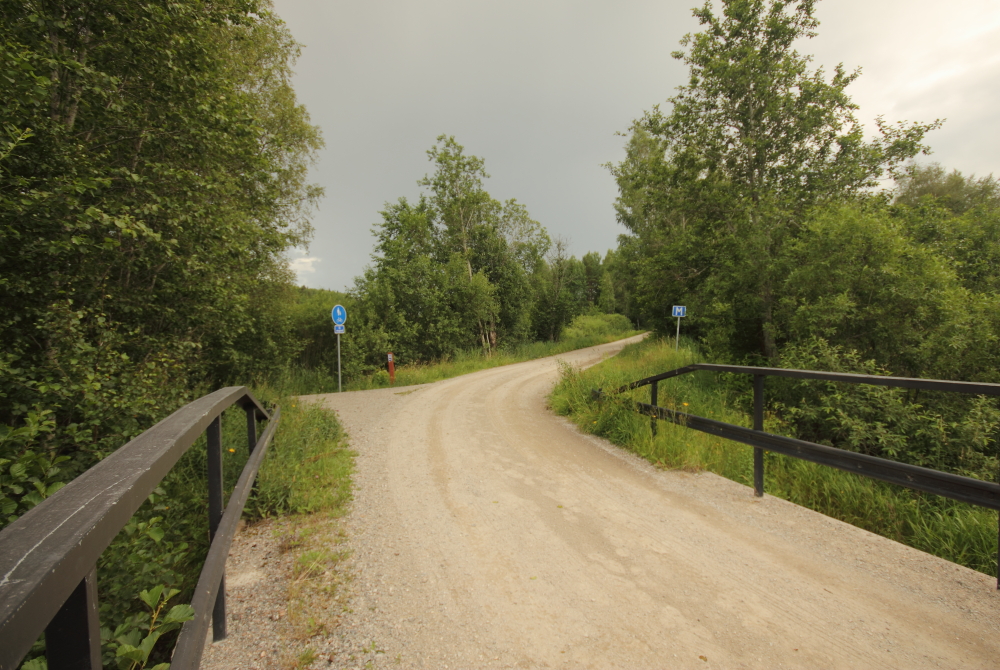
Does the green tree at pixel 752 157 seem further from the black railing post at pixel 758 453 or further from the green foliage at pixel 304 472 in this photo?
the green foliage at pixel 304 472

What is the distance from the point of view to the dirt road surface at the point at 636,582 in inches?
91.6

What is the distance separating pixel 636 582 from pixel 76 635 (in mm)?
2913

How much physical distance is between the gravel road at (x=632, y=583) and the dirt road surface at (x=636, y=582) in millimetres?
11

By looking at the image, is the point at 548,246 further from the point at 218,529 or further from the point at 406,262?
the point at 218,529

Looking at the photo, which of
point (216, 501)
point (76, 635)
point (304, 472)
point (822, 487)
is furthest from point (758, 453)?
point (76, 635)

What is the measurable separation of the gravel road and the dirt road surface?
11 millimetres

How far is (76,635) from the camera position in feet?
2.65

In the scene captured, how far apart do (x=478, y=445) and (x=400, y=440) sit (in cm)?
129

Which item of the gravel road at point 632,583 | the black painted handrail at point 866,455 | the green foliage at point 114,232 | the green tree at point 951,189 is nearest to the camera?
the gravel road at point 632,583

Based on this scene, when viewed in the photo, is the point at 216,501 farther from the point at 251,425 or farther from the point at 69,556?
the point at 69,556

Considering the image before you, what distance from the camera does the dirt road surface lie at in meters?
2.33

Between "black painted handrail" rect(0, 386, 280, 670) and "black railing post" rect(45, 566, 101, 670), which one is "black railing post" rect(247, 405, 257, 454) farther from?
"black railing post" rect(45, 566, 101, 670)

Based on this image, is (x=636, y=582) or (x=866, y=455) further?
(x=866, y=455)

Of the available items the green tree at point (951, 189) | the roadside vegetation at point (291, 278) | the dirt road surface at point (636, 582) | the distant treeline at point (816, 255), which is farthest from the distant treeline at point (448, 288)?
the green tree at point (951, 189)
